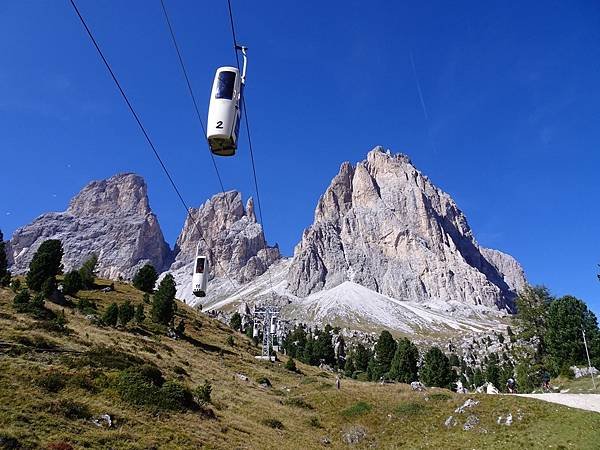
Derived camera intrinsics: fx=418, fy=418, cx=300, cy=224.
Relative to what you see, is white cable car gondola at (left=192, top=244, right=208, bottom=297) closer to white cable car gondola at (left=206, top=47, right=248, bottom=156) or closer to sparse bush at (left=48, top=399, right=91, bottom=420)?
sparse bush at (left=48, top=399, right=91, bottom=420)

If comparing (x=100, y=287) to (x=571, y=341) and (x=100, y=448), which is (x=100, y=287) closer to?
(x=100, y=448)

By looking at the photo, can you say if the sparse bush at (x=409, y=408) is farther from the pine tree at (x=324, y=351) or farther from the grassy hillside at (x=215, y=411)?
the pine tree at (x=324, y=351)

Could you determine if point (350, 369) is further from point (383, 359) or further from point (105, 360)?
point (105, 360)

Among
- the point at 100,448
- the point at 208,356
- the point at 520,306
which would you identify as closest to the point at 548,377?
the point at 520,306

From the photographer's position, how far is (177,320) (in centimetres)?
7844

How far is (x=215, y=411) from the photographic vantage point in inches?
1180

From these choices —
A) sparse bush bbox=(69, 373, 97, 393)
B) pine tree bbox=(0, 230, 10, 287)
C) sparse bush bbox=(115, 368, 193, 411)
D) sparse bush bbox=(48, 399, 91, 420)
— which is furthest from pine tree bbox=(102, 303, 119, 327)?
sparse bush bbox=(48, 399, 91, 420)

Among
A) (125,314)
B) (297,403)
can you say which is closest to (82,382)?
(297,403)

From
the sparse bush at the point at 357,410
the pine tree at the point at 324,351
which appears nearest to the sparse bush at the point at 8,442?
the sparse bush at the point at 357,410

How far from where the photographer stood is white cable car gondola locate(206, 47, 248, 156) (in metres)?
13.9

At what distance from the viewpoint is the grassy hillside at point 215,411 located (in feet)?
63.0

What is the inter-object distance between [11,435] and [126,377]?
35.1ft

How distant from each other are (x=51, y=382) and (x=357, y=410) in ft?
82.8

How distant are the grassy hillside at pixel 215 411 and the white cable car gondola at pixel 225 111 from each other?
12976mm
